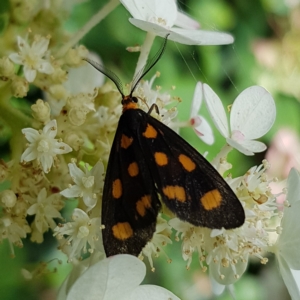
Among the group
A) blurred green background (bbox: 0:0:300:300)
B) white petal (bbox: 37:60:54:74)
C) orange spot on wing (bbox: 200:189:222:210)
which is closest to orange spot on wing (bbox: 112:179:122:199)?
orange spot on wing (bbox: 200:189:222:210)

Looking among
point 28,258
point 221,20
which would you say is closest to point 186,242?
point 28,258

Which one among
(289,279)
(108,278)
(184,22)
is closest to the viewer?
(108,278)

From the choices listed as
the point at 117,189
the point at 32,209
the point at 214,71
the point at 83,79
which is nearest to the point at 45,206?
the point at 32,209

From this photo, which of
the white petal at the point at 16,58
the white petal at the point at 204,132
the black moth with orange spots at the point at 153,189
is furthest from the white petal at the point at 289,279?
the white petal at the point at 16,58

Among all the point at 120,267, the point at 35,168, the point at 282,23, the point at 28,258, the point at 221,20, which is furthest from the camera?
the point at 282,23

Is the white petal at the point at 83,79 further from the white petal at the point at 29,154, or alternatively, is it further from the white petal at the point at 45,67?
the white petal at the point at 29,154

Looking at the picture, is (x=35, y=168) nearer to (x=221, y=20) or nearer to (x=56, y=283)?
(x=56, y=283)

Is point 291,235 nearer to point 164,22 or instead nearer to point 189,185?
point 189,185
